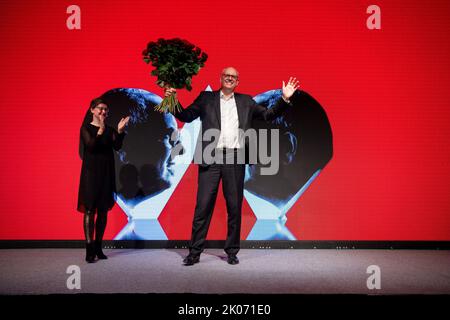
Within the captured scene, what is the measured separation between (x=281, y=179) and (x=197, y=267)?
56.3 inches

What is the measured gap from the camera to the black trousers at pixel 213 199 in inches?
137

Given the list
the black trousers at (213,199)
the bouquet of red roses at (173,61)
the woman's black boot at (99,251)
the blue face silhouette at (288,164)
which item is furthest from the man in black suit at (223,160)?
the woman's black boot at (99,251)

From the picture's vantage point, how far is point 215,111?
3.54 meters

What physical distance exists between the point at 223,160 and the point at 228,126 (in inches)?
12.3

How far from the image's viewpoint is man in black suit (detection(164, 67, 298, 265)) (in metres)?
3.49

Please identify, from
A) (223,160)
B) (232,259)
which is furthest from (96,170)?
(232,259)

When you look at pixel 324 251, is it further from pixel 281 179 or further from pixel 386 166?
pixel 386 166

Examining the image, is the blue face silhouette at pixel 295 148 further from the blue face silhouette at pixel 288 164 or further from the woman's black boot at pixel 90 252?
the woman's black boot at pixel 90 252

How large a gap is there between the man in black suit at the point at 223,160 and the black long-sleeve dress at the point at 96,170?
75 centimetres

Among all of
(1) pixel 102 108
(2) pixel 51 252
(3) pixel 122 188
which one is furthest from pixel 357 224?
(2) pixel 51 252

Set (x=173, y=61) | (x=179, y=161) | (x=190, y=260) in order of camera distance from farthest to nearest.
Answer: (x=179, y=161) < (x=190, y=260) < (x=173, y=61)

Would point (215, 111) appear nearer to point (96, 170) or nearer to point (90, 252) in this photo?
point (96, 170)

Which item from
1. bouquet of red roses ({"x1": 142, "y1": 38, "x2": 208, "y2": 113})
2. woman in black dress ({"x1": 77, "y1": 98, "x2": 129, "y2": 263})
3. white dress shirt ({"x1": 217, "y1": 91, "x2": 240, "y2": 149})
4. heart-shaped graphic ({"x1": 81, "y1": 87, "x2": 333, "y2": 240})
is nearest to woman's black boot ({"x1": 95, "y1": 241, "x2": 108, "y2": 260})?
woman in black dress ({"x1": 77, "y1": 98, "x2": 129, "y2": 263})

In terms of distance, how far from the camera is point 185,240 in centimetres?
423
